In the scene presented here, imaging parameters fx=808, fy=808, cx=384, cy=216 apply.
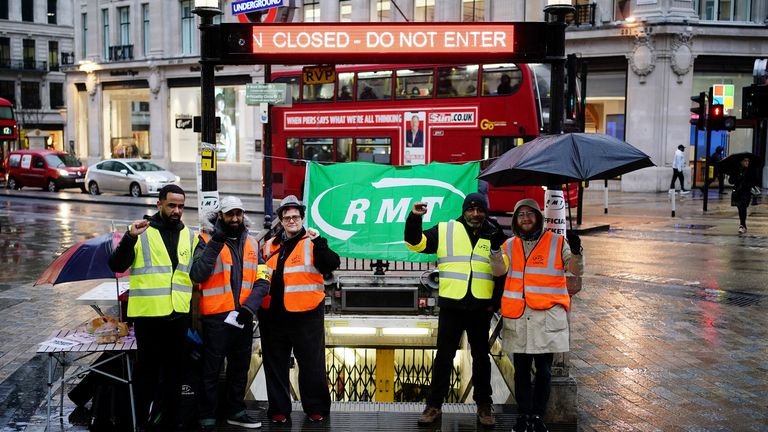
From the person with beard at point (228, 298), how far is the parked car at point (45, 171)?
3131cm

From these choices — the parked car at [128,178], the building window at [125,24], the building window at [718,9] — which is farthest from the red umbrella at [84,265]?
the building window at [125,24]

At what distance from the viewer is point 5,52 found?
7269 centimetres

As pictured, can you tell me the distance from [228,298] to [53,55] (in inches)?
3032

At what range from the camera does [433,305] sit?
8.36 metres

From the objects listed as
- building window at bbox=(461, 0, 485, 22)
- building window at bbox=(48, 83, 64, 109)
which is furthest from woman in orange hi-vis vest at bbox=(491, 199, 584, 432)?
building window at bbox=(48, 83, 64, 109)

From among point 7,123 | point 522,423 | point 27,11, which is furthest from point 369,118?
point 27,11

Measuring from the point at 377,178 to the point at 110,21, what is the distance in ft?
145

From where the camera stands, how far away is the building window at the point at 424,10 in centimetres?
3706

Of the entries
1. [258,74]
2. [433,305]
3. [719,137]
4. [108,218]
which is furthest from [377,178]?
A: [258,74]

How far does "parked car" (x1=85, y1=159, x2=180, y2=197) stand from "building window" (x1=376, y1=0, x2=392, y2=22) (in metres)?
13.3

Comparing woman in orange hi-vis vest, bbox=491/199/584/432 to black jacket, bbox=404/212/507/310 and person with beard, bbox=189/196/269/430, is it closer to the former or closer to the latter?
black jacket, bbox=404/212/507/310

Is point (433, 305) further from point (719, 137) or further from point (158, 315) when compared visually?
point (719, 137)

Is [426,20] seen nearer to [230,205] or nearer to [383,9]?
[383,9]

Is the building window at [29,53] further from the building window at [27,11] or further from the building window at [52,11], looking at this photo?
the building window at [52,11]
